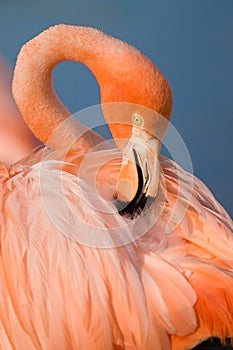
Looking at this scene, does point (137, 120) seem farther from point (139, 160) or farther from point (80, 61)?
point (80, 61)

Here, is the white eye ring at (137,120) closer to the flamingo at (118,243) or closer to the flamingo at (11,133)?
the flamingo at (118,243)

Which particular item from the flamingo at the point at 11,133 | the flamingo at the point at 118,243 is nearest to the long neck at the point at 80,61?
the flamingo at the point at 118,243

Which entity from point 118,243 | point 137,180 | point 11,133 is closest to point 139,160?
point 137,180

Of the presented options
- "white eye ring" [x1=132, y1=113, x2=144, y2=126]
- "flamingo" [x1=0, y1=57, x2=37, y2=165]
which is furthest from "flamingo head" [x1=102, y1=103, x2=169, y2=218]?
"flamingo" [x1=0, y1=57, x2=37, y2=165]

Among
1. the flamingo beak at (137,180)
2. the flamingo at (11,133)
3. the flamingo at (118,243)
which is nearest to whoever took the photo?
the flamingo at (118,243)

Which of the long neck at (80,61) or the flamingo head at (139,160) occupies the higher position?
the long neck at (80,61)

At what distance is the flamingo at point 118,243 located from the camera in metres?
0.83

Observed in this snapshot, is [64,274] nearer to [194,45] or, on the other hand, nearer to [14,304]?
[14,304]

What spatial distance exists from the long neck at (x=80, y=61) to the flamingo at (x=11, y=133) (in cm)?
32

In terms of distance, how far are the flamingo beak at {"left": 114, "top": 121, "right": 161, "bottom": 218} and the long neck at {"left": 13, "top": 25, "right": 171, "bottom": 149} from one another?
0.30 ft

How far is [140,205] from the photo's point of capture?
3.37 feet

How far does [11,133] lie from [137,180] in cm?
80

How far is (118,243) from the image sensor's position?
89 centimetres

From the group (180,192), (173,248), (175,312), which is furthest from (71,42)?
(175,312)
